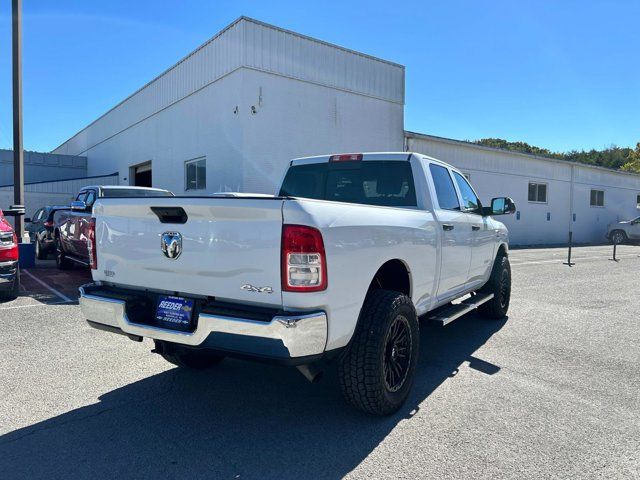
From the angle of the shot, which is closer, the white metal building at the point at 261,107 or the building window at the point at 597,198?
the white metal building at the point at 261,107

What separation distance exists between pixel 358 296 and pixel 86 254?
7.84 m

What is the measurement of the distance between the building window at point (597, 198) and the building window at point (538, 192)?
5.58 meters

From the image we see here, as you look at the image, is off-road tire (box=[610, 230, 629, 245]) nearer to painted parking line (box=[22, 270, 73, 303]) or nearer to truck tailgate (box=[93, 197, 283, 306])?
painted parking line (box=[22, 270, 73, 303])

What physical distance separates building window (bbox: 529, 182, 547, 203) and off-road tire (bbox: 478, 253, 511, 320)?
21531 mm

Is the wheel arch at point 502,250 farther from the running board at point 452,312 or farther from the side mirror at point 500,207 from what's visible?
the running board at point 452,312

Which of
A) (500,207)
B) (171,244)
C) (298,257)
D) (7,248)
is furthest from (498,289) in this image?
(7,248)

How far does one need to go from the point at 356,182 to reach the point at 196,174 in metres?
14.2

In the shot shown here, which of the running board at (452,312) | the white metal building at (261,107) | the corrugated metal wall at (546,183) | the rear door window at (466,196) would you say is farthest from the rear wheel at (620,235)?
the running board at (452,312)

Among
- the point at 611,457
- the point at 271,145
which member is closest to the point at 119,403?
the point at 611,457

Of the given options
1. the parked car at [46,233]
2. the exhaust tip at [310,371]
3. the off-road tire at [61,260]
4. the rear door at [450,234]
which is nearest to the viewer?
the exhaust tip at [310,371]

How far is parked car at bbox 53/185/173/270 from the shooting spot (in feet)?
30.8

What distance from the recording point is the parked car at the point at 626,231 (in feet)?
86.7

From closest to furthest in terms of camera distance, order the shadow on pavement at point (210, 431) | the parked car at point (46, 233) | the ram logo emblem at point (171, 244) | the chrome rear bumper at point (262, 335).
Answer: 1. the chrome rear bumper at point (262, 335)
2. the shadow on pavement at point (210, 431)
3. the ram logo emblem at point (171, 244)
4. the parked car at point (46, 233)

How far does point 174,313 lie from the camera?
3141 millimetres
